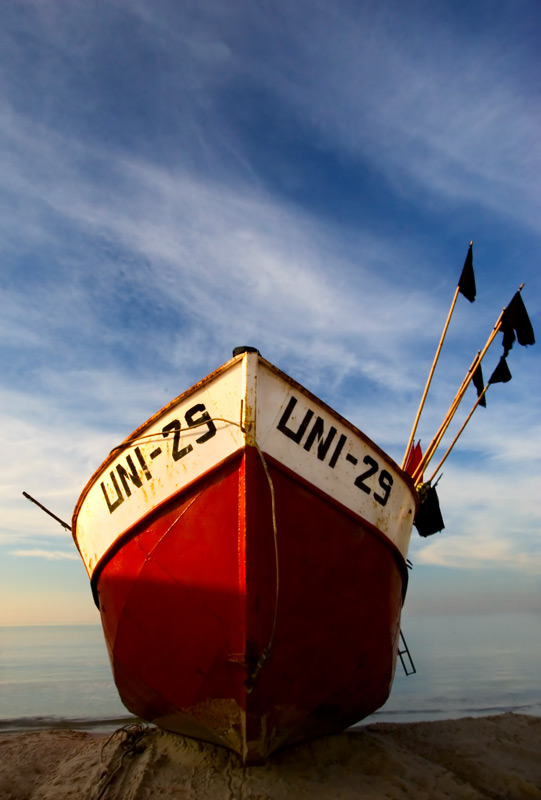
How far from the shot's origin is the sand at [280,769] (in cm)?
425

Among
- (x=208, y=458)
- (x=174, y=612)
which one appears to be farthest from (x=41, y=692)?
(x=208, y=458)

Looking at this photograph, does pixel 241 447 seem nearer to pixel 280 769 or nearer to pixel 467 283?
pixel 280 769

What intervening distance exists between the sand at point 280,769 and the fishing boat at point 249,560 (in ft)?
0.75

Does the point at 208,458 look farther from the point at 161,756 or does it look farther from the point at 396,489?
the point at 161,756

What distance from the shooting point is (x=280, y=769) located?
14.7 feet

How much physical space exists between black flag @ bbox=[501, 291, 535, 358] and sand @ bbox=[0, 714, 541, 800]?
227 inches

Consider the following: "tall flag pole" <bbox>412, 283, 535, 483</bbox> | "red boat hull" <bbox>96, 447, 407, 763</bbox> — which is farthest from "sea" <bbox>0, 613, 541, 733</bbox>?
"tall flag pole" <bbox>412, 283, 535, 483</bbox>

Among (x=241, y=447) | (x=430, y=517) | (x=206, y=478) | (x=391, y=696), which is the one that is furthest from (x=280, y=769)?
(x=391, y=696)

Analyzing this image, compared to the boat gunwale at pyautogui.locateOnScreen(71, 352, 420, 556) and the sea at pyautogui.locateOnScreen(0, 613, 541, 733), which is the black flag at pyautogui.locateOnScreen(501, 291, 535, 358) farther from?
the sea at pyautogui.locateOnScreen(0, 613, 541, 733)

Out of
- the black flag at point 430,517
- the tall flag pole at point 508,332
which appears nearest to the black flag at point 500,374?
the tall flag pole at point 508,332

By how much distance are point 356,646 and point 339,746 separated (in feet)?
4.36

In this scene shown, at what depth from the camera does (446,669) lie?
17375 mm

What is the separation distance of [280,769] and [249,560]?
195cm

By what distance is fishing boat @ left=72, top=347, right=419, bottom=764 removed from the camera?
4.25 m
